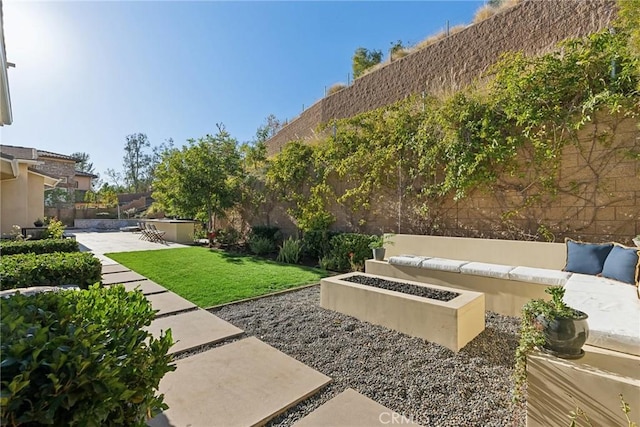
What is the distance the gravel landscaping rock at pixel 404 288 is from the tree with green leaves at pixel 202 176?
337 inches

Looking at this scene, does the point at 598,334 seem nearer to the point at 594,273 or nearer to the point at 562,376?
the point at 562,376

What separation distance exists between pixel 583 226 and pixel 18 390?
271 inches

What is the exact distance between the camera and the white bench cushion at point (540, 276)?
4.02 metres

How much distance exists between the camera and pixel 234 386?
8.52 feet

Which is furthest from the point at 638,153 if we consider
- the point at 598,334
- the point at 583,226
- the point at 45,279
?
the point at 45,279

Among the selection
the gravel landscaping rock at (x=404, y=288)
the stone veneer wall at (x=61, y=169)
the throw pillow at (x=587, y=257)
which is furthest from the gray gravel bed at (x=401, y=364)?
the stone veneer wall at (x=61, y=169)

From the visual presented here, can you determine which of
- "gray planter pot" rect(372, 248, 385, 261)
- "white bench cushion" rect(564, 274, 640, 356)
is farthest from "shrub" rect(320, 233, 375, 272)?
"white bench cushion" rect(564, 274, 640, 356)

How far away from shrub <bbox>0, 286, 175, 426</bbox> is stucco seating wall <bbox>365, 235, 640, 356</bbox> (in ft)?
10.1

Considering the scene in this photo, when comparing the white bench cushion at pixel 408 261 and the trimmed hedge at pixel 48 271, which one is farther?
the white bench cushion at pixel 408 261

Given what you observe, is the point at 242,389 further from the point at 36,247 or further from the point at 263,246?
the point at 263,246

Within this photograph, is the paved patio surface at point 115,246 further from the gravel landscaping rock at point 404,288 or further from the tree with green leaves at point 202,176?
the gravel landscaping rock at point 404,288

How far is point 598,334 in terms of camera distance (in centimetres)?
228

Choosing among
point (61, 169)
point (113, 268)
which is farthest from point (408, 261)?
point (61, 169)

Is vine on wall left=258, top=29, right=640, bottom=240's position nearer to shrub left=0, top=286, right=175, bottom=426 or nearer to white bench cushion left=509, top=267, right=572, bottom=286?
white bench cushion left=509, top=267, right=572, bottom=286
